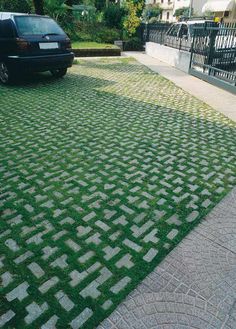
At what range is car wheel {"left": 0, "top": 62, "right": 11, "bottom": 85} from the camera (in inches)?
332

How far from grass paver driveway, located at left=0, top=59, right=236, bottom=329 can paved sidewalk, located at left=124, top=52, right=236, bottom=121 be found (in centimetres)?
57

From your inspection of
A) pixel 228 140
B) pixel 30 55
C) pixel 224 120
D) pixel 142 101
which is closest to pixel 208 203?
pixel 228 140

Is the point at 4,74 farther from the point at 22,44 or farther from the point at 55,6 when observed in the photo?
the point at 55,6

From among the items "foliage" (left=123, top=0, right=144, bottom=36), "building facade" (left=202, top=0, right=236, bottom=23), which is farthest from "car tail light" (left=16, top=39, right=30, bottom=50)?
"building facade" (left=202, top=0, right=236, bottom=23)

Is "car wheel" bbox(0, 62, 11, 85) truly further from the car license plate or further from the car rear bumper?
the car license plate

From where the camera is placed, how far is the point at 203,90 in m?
9.41

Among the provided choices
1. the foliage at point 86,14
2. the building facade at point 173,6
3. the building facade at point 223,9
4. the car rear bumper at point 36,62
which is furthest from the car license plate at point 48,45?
the building facade at point 173,6

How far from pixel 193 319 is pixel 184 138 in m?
3.76

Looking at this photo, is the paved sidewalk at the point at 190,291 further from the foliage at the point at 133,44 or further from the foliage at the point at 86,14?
the foliage at the point at 86,14

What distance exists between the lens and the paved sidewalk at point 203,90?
7.69 m

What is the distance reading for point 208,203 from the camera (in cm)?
358

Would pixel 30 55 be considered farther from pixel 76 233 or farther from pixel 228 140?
pixel 76 233

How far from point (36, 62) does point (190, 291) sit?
7488mm

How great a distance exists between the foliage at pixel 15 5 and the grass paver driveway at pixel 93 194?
17316 mm
